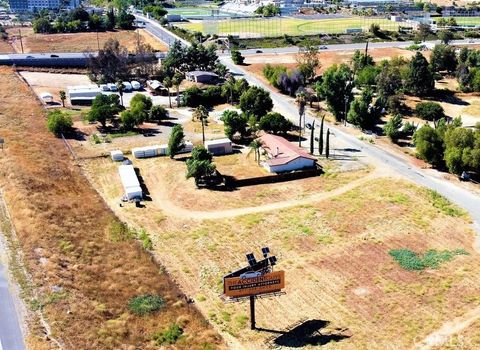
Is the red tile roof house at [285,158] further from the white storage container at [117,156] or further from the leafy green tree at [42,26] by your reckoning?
the leafy green tree at [42,26]

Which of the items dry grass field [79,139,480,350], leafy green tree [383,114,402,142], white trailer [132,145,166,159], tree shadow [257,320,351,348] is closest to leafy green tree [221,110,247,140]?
dry grass field [79,139,480,350]

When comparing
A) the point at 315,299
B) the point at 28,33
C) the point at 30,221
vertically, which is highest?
the point at 28,33

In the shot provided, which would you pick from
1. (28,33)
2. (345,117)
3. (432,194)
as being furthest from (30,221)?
(28,33)

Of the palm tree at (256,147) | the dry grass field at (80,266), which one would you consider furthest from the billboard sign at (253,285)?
the palm tree at (256,147)

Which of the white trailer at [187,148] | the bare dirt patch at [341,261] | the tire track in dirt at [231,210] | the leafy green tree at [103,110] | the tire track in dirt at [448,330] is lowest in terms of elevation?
the tire track in dirt at [448,330]

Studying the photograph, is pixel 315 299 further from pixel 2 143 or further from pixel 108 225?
pixel 2 143

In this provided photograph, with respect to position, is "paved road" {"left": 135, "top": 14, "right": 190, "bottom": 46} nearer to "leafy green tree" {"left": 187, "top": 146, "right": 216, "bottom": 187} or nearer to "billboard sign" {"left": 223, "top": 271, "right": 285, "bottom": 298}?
"leafy green tree" {"left": 187, "top": 146, "right": 216, "bottom": 187}
